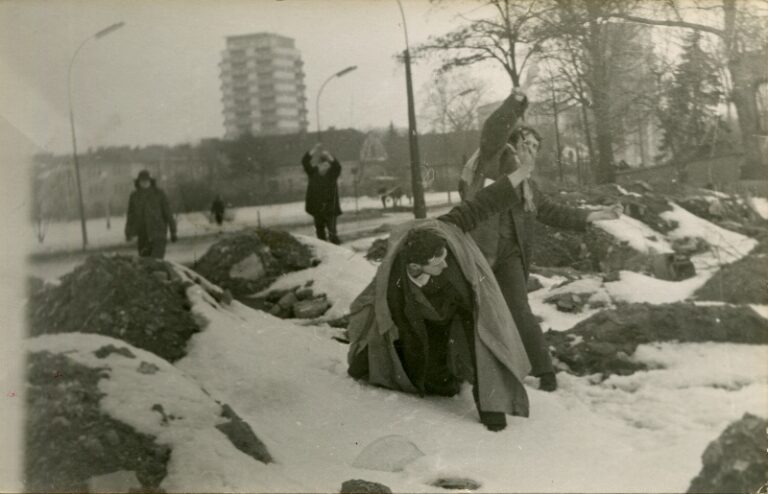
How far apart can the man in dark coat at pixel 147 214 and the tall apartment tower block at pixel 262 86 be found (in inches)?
15.4

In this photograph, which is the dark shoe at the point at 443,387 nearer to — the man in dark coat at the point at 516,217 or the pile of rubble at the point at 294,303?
the man in dark coat at the point at 516,217

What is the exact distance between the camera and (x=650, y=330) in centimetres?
296

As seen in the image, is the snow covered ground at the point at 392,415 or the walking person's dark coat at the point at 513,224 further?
the walking person's dark coat at the point at 513,224

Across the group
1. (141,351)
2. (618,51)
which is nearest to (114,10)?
(141,351)

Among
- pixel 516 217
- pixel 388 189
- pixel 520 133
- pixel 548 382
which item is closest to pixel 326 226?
pixel 388 189

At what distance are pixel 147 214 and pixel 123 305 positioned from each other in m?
0.44

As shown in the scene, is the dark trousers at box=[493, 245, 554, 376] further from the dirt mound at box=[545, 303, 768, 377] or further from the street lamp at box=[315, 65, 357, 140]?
the street lamp at box=[315, 65, 357, 140]

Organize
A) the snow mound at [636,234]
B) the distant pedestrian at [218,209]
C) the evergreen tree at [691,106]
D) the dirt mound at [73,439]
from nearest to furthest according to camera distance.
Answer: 1. the dirt mound at [73,439]
2. the distant pedestrian at [218,209]
3. the snow mound at [636,234]
4. the evergreen tree at [691,106]

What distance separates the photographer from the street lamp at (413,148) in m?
2.93

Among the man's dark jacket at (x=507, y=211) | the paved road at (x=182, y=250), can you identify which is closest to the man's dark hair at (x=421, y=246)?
the paved road at (x=182, y=250)

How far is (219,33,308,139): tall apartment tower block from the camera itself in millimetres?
2787

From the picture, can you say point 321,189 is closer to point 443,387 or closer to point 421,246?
point 421,246

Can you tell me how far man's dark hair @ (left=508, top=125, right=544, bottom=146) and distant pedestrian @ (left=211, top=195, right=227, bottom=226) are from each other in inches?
50.9

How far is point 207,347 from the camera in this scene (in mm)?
2768
